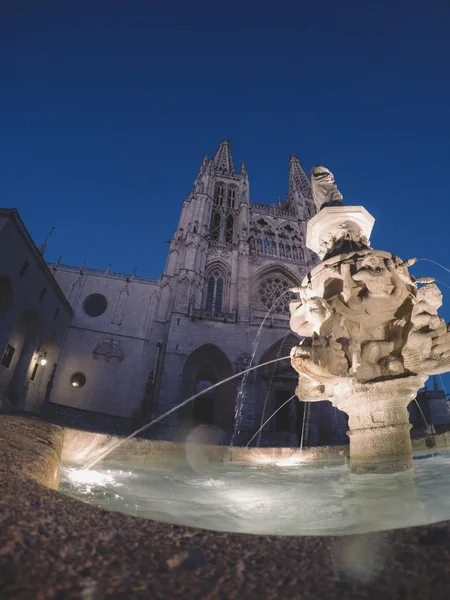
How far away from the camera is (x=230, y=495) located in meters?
2.82

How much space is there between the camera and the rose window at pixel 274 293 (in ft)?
80.5

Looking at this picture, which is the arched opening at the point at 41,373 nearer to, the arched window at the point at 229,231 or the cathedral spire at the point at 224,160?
the arched window at the point at 229,231

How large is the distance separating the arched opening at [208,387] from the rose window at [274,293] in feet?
21.3

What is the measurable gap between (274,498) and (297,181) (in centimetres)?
3906

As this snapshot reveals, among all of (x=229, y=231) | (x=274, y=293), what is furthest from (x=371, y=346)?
(x=229, y=231)

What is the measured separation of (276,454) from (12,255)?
12.4m

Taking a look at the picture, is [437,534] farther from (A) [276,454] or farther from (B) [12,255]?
(B) [12,255]

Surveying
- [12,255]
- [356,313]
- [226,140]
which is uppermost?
[226,140]

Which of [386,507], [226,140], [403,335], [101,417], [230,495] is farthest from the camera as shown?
[226,140]

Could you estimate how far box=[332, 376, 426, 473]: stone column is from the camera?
11.8 ft

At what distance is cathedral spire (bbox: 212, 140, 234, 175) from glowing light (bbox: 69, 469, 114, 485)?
1316 inches

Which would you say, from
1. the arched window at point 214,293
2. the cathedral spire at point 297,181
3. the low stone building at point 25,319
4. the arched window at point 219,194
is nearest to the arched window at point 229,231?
the arched window at point 219,194

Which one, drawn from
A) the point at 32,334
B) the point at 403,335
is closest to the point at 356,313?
the point at 403,335

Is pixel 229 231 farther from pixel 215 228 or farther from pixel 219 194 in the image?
pixel 219 194
